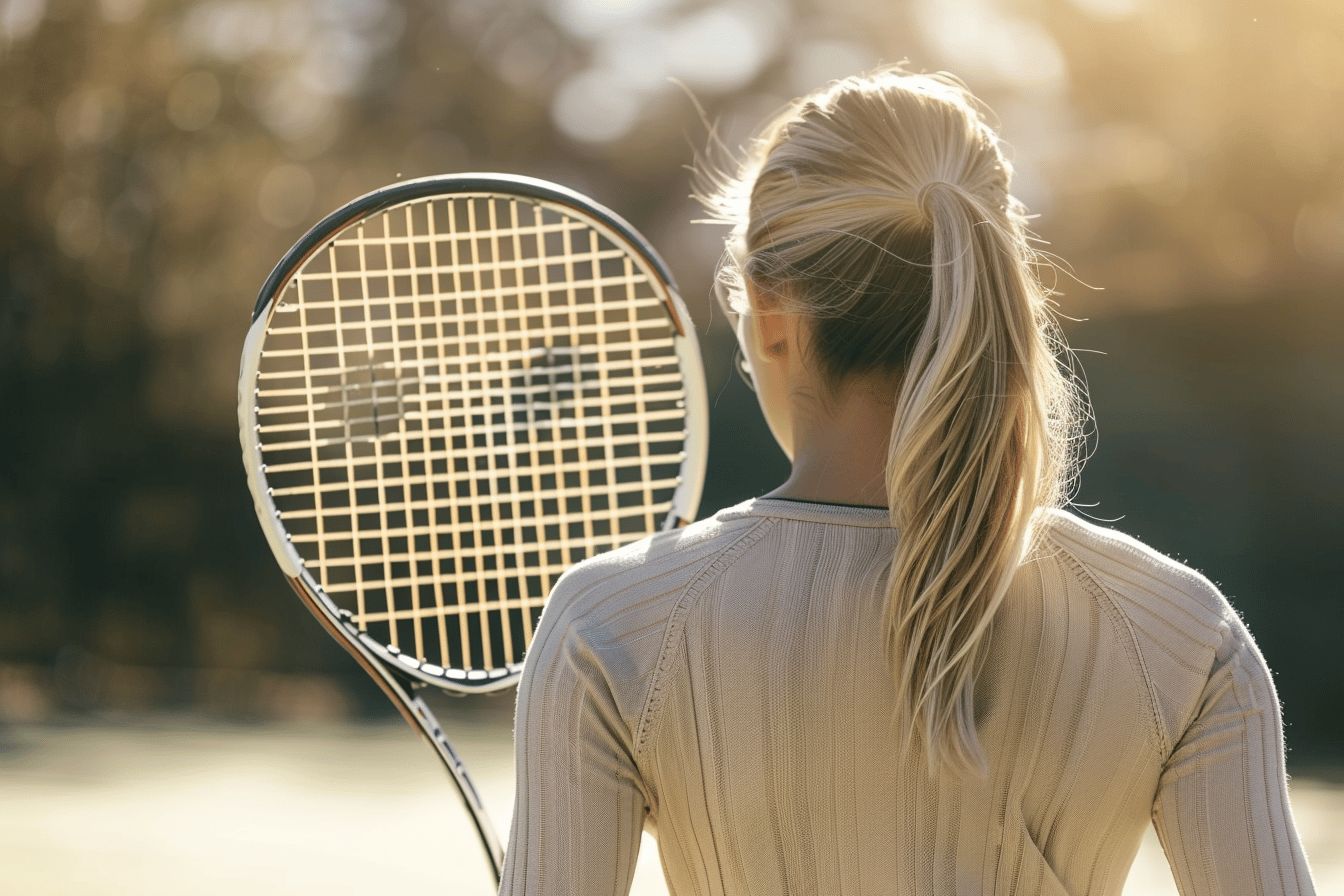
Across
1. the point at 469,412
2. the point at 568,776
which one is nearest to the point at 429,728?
the point at 469,412

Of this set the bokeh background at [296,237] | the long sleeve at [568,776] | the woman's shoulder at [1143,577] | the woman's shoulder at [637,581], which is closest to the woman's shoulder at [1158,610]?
the woman's shoulder at [1143,577]

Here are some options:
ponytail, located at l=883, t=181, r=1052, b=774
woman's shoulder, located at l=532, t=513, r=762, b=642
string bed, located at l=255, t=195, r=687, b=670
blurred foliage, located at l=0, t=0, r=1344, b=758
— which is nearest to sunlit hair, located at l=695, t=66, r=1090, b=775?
ponytail, located at l=883, t=181, r=1052, b=774

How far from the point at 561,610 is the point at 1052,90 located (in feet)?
20.4

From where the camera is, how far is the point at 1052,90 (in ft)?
21.8

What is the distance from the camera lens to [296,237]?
769 centimetres

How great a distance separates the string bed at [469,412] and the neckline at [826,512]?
1.77ft

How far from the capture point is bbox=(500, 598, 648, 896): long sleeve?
3.19ft

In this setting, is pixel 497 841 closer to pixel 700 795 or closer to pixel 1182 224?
pixel 700 795

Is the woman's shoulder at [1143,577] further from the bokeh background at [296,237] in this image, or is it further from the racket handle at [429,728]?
the bokeh background at [296,237]

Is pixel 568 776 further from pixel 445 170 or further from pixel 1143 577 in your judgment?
pixel 445 170

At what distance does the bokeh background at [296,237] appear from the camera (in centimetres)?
534

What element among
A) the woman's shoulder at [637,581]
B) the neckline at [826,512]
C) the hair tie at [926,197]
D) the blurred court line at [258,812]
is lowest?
the blurred court line at [258,812]

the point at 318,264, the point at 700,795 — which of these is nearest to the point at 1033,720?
the point at 700,795

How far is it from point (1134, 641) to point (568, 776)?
40 cm
